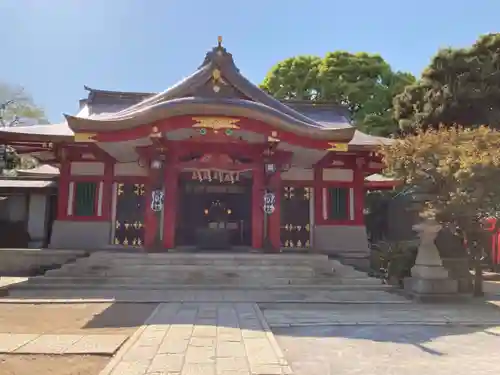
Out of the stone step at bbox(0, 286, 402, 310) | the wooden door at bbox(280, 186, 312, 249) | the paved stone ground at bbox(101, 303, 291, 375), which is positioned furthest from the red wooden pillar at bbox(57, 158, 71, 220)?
the paved stone ground at bbox(101, 303, 291, 375)

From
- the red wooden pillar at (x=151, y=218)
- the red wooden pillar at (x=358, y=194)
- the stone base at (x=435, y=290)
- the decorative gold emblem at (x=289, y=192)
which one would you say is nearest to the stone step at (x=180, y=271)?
the red wooden pillar at (x=151, y=218)

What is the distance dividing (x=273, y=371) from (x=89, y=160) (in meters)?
12.2

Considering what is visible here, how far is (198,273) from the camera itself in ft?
38.2

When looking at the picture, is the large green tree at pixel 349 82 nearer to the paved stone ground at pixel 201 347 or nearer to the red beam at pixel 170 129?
the red beam at pixel 170 129

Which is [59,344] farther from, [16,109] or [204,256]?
[16,109]

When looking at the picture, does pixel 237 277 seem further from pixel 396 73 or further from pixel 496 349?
pixel 396 73

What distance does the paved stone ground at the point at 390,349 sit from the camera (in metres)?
5.16

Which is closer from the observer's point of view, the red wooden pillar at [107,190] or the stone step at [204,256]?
the stone step at [204,256]

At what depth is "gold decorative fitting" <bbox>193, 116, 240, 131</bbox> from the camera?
12430 mm

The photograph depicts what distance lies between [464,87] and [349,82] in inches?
526

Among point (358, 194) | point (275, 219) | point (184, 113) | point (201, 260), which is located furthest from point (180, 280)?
point (358, 194)

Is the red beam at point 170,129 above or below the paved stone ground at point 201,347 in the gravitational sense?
above

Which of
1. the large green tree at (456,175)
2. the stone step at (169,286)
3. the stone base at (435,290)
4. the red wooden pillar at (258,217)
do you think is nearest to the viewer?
the large green tree at (456,175)

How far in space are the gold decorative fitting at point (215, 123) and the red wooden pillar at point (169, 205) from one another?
2054mm
